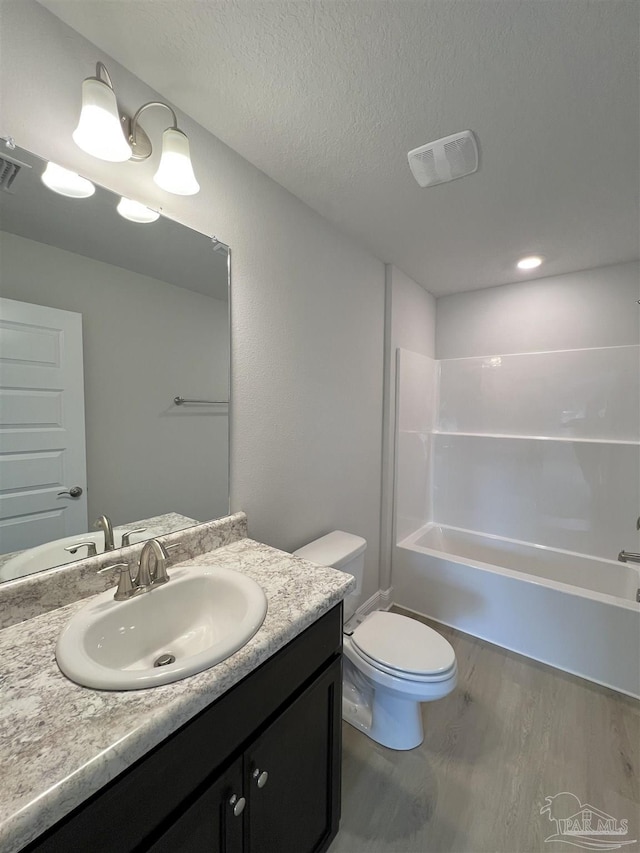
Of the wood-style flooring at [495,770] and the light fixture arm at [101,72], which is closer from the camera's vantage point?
the light fixture arm at [101,72]

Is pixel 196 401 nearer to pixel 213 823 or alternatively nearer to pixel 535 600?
pixel 213 823

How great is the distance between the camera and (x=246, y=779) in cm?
74

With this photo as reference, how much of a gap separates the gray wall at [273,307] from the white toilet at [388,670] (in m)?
0.39

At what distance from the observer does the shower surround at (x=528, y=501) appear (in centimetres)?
187

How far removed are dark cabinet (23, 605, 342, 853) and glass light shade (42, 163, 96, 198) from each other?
1.28m

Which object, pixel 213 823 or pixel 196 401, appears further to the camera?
pixel 196 401

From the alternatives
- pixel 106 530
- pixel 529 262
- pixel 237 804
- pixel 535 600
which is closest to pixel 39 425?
pixel 106 530

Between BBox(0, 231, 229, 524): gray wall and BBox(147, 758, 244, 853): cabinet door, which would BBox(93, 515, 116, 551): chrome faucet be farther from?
BBox(147, 758, 244, 853): cabinet door

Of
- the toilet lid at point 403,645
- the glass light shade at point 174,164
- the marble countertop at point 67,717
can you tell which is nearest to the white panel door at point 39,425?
the marble countertop at point 67,717

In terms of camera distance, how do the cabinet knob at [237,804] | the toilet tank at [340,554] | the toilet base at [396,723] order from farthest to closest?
the toilet tank at [340,554] < the toilet base at [396,723] < the cabinet knob at [237,804]

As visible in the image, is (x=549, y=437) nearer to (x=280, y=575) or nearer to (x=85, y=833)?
(x=280, y=575)

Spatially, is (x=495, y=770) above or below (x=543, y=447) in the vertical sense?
below

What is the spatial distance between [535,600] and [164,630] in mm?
1945

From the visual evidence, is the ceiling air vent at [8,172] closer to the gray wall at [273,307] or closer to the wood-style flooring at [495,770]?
the gray wall at [273,307]
